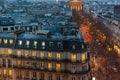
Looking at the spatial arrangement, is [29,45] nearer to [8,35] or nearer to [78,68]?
[8,35]

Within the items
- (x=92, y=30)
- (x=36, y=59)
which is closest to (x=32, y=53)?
(x=36, y=59)

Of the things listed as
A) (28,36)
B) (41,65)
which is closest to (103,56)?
(28,36)

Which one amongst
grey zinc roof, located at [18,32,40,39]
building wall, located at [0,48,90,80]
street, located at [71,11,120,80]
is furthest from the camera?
street, located at [71,11,120,80]

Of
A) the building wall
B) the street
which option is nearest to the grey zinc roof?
the building wall

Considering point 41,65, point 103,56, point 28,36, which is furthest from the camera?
point 103,56

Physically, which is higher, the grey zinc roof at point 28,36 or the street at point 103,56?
the grey zinc roof at point 28,36

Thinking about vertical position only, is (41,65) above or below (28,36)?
below

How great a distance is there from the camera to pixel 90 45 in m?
142

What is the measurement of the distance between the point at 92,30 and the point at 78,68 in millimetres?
124742

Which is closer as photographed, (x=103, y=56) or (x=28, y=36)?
(x=28, y=36)

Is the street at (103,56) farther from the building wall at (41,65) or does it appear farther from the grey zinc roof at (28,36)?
the grey zinc roof at (28,36)

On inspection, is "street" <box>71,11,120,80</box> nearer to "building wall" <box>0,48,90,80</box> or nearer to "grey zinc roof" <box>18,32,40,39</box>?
"building wall" <box>0,48,90,80</box>

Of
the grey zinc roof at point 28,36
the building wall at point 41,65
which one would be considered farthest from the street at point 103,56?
the grey zinc roof at point 28,36

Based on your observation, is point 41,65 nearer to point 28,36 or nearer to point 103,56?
point 28,36
